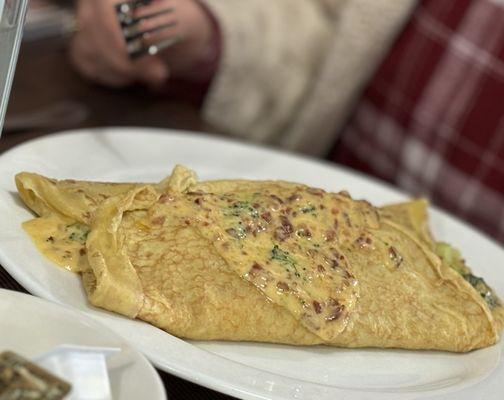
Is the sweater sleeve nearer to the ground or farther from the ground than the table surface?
farther from the ground

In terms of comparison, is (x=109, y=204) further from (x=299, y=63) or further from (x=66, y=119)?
(x=299, y=63)

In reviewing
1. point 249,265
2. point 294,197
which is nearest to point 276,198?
point 294,197

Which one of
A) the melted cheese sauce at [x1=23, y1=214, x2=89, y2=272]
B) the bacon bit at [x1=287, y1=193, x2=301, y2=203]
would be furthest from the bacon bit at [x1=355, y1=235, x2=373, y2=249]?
the melted cheese sauce at [x1=23, y1=214, x2=89, y2=272]

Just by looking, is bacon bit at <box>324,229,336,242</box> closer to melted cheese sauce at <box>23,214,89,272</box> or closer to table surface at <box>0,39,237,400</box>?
→ melted cheese sauce at <box>23,214,89,272</box>

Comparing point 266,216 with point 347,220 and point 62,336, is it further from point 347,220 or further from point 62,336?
point 62,336

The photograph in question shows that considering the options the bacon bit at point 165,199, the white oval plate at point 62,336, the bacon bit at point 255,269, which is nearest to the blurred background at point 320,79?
the bacon bit at point 165,199

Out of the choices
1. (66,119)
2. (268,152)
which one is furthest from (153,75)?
(268,152)

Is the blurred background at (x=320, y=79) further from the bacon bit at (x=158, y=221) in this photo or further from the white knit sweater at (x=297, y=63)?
the bacon bit at (x=158, y=221)
